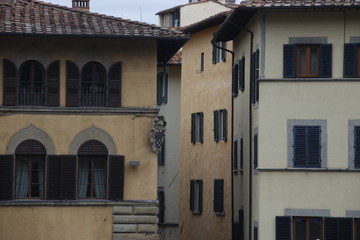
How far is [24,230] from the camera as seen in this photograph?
40.9 metres

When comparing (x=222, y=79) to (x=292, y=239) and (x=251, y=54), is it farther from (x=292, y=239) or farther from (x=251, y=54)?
(x=292, y=239)

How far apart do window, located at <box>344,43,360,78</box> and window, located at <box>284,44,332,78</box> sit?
51 centimetres

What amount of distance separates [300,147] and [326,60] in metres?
2.91

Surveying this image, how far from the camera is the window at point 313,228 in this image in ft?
135

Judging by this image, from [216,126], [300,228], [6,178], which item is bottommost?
[300,228]

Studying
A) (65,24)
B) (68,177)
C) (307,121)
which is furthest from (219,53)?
(68,177)

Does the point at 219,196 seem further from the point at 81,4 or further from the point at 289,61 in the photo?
the point at 289,61

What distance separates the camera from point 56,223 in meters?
41.1

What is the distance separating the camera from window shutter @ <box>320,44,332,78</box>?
137 ft

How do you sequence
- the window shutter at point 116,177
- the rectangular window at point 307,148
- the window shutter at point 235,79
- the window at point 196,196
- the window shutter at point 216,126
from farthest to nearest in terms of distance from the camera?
the window at point 196,196
the window shutter at point 216,126
the window shutter at point 235,79
the rectangular window at point 307,148
the window shutter at point 116,177

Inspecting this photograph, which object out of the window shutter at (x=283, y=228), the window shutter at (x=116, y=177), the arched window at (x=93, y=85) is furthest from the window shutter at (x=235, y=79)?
the window shutter at (x=116, y=177)

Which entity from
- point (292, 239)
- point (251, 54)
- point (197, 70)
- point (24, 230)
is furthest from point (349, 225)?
point (197, 70)

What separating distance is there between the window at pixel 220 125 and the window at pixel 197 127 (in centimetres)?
254

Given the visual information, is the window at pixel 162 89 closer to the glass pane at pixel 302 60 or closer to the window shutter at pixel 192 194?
the window shutter at pixel 192 194
